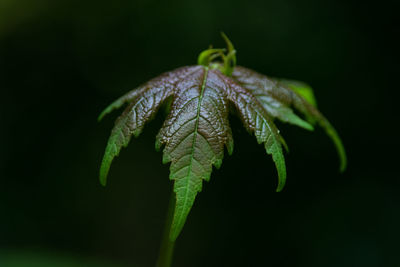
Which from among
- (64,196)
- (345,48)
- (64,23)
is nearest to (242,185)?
(345,48)

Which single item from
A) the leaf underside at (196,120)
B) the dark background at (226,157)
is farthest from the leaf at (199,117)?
the dark background at (226,157)

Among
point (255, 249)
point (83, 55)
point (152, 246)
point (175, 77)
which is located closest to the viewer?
point (175, 77)

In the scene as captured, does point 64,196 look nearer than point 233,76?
No

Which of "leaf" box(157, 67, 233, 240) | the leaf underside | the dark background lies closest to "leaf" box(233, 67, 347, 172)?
the leaf underside

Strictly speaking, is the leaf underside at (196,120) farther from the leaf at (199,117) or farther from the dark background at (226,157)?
the dark background at (226,157)

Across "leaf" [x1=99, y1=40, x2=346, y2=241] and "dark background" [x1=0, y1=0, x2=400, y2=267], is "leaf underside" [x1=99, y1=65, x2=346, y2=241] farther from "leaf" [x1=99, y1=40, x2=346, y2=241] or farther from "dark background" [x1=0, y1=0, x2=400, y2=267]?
"dark background" [x1=0, y1=0, x2=400, y2=267]

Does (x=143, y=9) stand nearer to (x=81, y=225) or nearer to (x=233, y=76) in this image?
(x=81, y=225)

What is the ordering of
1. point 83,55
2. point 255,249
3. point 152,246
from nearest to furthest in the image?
point 255,249 → point 83,55 → point 152,246
